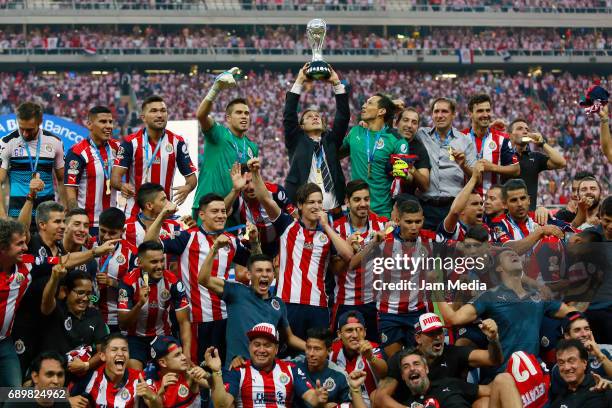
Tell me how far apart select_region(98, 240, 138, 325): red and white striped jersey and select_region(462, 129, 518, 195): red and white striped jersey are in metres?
3.45

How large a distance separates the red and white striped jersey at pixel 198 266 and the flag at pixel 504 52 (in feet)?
147

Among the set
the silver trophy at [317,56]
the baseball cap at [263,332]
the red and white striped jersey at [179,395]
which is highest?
the silver trophy at [317,56]

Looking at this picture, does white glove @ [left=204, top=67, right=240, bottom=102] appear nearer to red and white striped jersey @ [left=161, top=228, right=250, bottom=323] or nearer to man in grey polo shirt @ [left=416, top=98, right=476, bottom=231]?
red and white striped jersey @ [left=161, top=228, right=250, bottom=323]

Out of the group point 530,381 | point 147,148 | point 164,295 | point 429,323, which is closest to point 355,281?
point 429,323

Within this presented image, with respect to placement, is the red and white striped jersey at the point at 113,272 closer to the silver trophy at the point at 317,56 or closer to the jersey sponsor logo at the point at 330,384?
the jersey sponsor logo at the point at 330,384

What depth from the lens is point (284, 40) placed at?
52.9m

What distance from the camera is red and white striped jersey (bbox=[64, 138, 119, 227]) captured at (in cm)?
959

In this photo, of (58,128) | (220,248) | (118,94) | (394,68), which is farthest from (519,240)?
(394,68)

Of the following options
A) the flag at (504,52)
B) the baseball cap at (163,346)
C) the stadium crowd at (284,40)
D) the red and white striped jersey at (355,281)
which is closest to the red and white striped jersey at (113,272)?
the baseball cap at (163,346)

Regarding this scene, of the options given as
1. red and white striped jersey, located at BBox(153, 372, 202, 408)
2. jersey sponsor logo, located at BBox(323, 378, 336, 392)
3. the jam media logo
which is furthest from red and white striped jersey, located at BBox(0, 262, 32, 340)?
the jam media logo

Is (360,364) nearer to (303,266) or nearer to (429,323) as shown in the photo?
(429,323)

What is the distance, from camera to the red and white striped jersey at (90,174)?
9586 mm

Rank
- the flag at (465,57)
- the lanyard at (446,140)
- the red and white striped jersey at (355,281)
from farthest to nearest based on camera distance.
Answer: the flag at (465,57) < the lanyard at (446,140) < the red and white striped jersey at (355,281)

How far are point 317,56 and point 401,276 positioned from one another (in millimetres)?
Result: 2304
